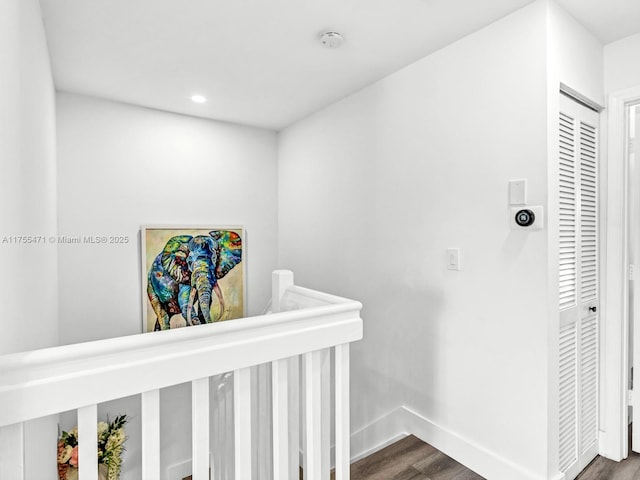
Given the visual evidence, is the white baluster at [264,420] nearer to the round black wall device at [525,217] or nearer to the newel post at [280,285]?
the newel post at [280,285]

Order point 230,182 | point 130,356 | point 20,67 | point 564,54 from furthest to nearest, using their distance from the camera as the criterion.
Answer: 1. point 230,182
2. point 564,54
3. point 20,67
4. point 130,356

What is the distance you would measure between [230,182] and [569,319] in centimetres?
281

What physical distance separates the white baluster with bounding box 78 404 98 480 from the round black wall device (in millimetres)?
1706

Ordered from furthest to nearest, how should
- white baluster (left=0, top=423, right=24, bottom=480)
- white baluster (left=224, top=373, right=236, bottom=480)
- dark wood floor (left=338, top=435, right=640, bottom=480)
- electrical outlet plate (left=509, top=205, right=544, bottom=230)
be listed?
1. white baluster (left=224, top=373, right=236, bottom=480)
2. dark wood floor (left=338, top=435, right=640, bottom=480)
3. electrical outlet plate (left=509, top=205, right=544, bottom=230)
4. white baluster (left=0, top=423, right=24, bottom=480)

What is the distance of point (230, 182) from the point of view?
11.3 ft

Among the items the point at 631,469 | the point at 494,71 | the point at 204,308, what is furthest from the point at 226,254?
the point at 631,469

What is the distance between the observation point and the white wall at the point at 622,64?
1.87 metres

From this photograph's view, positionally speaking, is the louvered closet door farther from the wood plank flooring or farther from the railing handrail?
the railing handrail

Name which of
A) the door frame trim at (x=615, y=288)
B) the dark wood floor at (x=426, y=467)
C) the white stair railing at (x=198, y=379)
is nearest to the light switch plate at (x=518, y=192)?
the door frame trim at (x=615, y=288)

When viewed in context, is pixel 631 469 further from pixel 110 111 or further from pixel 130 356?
pixel 110 111

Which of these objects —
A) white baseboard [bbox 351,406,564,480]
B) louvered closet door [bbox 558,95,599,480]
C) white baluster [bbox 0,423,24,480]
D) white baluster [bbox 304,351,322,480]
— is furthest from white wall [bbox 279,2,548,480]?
white baluster [bbox 0,423,24,480]

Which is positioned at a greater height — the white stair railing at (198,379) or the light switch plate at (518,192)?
the light switch plate at (518,192)

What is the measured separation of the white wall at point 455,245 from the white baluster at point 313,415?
104 centimetres

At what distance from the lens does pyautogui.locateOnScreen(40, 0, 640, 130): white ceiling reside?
169 centimetres
